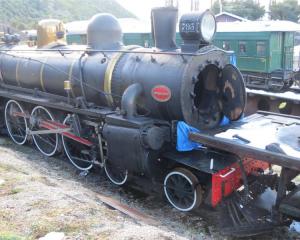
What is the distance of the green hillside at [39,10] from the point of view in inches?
1986

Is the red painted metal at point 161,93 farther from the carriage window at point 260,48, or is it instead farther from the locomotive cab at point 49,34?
the carriage window at point 260,48

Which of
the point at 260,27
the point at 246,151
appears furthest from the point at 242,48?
the point at 246,151

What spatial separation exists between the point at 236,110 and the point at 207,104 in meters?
0.47

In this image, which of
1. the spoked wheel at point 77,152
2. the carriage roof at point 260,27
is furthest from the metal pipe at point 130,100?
the carriage roof at point 260,27

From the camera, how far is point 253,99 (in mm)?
11953

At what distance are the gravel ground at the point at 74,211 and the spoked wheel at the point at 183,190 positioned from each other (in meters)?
0.22

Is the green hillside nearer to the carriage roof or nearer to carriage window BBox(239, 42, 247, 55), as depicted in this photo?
the carriage roof

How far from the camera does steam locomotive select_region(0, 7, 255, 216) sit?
5.85 metres

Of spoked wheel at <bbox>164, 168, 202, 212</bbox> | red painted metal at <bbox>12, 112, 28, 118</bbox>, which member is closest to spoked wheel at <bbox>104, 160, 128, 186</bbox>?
spoked wheel at <bbox>164, 168, 202, 212</bbox>

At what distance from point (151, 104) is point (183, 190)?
4.56ft

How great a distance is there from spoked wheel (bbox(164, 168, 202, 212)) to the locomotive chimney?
2.05 metres

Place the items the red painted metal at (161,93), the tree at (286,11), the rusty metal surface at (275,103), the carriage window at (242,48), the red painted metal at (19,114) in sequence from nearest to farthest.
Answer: the red painted metal at (161,93)
the red painted metal at (19,114)
the rusty metal surface at (275,103)
the carriage window at (242,48)
the tree at (286,11)

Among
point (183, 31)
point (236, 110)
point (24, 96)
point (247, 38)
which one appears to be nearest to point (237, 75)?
point (236, 110)

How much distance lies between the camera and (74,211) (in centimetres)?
495
